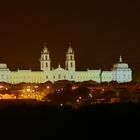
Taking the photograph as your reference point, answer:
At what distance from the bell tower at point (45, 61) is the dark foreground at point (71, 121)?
60.1m

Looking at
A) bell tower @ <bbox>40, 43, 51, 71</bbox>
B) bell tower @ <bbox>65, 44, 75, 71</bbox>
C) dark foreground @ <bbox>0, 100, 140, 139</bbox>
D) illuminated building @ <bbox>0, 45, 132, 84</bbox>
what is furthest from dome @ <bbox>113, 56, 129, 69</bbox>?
dark foreground @ <bbox>0, 100, 140, 139</bbox>

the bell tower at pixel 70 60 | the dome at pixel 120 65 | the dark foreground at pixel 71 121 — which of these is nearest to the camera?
the dark foreground at pixel 71 121

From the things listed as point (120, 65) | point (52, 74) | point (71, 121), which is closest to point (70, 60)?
point (52, 74)

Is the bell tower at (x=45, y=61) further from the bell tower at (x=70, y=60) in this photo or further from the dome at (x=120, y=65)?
the dome at (x=120, y=65)

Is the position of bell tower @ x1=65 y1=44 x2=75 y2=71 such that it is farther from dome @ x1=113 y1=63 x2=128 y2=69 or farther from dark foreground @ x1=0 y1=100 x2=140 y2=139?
dark foreground @ x1=0 y1=100 x2=140 y2=139

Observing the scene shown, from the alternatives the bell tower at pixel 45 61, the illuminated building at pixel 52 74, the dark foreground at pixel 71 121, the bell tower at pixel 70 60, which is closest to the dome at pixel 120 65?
the illuminated building at pixel 52 74

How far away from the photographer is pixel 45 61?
100125 mm

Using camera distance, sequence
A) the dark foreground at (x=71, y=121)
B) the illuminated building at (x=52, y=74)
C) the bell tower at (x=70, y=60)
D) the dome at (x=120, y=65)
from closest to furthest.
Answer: the dark foreground at (x=71, y=121)
the illuminated building at (x=52, y=74)
the bell tower at (x=70, y=60)
the dome at (x=120, y=65)

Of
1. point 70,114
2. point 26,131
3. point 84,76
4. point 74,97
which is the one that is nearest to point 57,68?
point 84,76

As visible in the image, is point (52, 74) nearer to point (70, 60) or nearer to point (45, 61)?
point (45, 61)

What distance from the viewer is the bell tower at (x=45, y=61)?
9956 cm

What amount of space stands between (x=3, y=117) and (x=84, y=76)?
223 ft

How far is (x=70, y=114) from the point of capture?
121 feet

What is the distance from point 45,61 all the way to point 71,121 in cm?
6671
